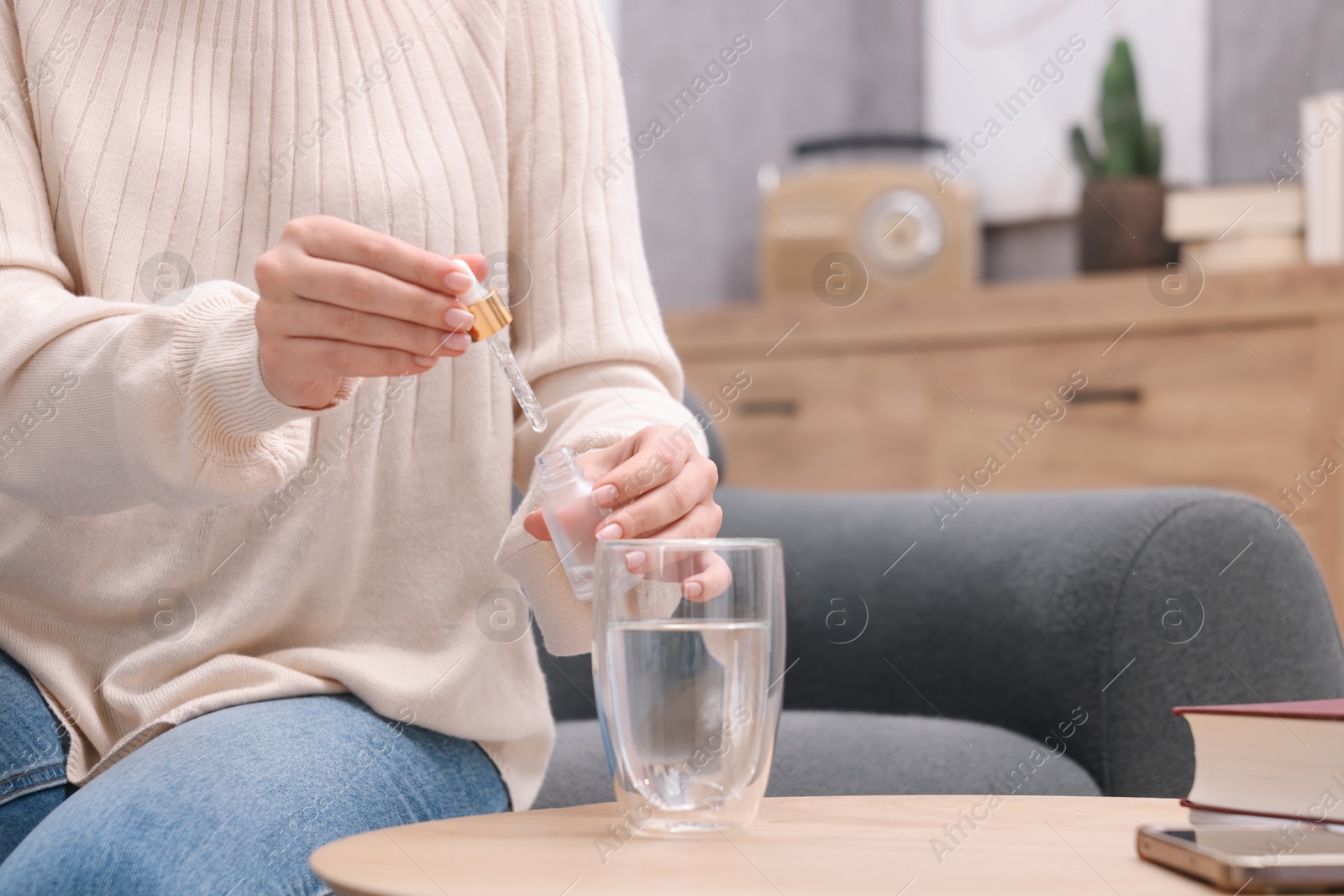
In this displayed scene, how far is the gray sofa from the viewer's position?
823 mm

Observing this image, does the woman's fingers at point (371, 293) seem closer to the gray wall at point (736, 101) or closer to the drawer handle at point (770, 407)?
the drawer handle at point (770, 407)

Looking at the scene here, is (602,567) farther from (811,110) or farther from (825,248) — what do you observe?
(811,110)

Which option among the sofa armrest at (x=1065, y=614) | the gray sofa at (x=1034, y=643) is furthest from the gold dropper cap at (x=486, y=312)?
the sofa armrest at (x=1065, y=614)

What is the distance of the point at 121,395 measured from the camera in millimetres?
548

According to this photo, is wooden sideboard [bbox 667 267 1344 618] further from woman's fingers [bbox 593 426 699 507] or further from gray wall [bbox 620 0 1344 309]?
woman's fingers [bbox 593 426 699 507]

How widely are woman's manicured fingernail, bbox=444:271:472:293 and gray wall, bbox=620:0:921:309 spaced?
5.87ft

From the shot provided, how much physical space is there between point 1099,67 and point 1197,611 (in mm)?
1518

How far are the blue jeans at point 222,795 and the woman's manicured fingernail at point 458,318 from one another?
0.22 m

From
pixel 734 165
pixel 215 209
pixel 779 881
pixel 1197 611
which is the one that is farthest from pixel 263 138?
pixel 734 165

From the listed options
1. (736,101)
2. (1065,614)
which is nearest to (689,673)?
(1065,614)

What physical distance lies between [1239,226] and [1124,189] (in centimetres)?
18

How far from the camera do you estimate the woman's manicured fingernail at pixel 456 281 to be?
46 centimetres

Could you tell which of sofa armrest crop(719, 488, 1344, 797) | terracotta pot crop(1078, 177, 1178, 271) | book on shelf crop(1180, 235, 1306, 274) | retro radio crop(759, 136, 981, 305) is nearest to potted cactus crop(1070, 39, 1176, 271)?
terracotta pot crop(1078, 177, 1178, 271)

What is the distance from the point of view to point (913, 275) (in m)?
2.04
